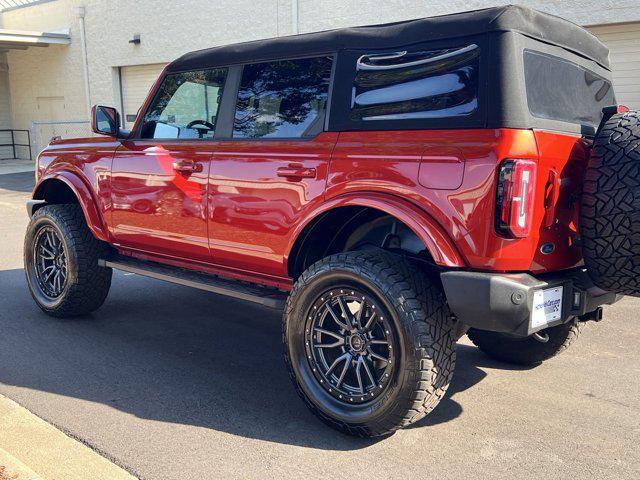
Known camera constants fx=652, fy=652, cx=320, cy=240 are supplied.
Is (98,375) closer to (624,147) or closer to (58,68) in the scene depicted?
(624,147)

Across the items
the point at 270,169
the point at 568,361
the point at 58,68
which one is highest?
the point at 58,68

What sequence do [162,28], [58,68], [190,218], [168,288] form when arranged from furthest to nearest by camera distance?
[58,68], [162,28], [168,288], [190,218]

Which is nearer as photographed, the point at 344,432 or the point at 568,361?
the point at 344,432

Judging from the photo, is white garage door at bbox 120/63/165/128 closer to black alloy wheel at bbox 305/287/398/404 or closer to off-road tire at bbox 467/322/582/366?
off-road tire at bbox 467/322/582/366

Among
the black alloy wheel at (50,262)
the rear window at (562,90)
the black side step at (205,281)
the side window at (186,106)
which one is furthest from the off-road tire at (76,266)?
the rear window at (562,90)

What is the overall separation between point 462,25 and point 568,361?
2.54 metres

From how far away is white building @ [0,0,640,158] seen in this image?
30.4 ft

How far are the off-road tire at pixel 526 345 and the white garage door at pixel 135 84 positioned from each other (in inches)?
595

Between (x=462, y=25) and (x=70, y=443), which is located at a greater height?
(x=462, y=25)

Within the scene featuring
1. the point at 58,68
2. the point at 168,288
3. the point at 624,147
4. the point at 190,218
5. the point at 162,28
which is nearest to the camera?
the point at 624,147

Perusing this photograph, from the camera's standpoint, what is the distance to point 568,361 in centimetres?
450

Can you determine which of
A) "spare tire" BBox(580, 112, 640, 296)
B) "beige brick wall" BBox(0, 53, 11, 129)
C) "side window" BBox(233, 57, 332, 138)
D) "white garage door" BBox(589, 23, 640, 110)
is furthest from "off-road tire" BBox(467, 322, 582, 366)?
"beige brick wall" BBox(0, 53, 11, 129)

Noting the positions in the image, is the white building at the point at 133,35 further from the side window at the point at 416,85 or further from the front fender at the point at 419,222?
the front fender at the point at 419,222

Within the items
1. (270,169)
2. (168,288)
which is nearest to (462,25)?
(270,169)
